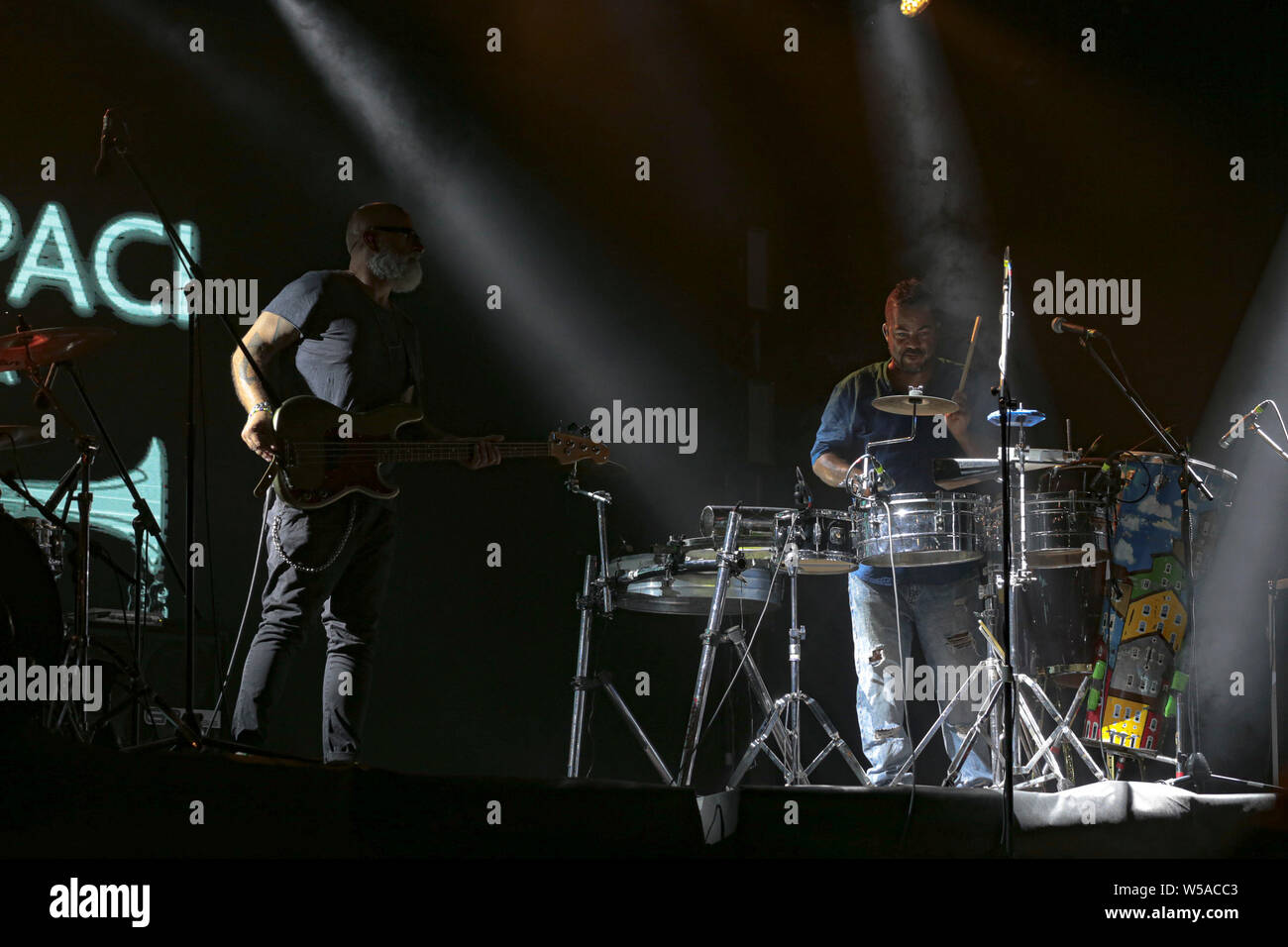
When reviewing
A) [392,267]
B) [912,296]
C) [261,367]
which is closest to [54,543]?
[261,367]

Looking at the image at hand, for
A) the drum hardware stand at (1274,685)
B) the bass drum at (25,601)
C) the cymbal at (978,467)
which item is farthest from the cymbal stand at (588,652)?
the drum hardware stand at (1274,685)

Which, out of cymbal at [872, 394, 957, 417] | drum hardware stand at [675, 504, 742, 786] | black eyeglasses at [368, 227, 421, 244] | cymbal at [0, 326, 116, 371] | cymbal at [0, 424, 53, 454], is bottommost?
drum hardware stand at [675, 504, 742, 786]

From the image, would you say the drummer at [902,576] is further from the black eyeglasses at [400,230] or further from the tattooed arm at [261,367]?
the tattooed arm at [261,367]

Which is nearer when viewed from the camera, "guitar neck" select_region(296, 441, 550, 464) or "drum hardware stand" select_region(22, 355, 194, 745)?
"drum hardware stand" select_region(22, 355, 194, 745)

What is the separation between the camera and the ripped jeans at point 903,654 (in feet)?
17.4

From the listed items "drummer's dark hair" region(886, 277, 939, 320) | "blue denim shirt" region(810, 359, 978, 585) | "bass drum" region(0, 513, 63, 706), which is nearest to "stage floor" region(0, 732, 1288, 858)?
"bass drum" region(0, 513, 63, 706)

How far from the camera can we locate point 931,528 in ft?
16.9

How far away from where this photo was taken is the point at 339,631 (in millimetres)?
4469

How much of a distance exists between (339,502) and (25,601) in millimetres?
1117

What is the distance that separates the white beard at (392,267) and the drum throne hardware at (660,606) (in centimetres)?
109

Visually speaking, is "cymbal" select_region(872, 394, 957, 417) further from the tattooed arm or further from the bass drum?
the bass drum

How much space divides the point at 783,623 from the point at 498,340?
2.04 meters

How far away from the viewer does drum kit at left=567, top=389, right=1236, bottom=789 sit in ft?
17.0

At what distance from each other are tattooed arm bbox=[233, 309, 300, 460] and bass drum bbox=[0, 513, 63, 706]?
3.00 feet
